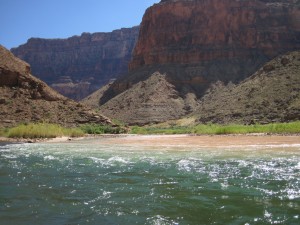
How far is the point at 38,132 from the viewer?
34.7 m

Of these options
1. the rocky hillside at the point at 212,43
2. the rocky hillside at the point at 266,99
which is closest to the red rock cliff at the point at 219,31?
the rocky hillside at the point at 212,43

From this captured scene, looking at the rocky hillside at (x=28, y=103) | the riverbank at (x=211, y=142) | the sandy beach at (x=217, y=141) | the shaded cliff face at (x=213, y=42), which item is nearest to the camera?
the riverbank at (x=211, y=142)

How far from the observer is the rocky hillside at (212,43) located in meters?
88.8

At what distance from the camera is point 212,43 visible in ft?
315

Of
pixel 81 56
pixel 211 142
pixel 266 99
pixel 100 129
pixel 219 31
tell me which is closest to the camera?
pixel 211 142

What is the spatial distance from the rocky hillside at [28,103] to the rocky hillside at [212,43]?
36627 mm

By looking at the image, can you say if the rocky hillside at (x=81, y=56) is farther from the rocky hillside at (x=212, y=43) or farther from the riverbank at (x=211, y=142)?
the riverbank at (x=211, y=142)

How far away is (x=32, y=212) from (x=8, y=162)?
30.5ft

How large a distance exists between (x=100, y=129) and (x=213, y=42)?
2311 inches

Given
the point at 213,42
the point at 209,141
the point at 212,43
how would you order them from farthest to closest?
1. the point at 213,42
2. the point at 212,43
3. the point at 209,141

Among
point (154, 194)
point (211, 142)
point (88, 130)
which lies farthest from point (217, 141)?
point (154, 194)

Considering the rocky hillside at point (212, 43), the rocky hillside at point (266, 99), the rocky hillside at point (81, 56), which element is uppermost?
the rocky hillside at point (81, 56)

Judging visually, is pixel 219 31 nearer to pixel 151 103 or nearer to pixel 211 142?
pixel 151 103

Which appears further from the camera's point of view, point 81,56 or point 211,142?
point 81,56
